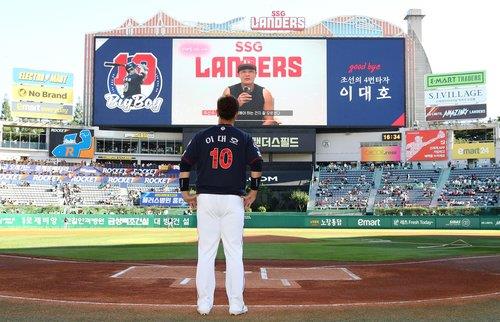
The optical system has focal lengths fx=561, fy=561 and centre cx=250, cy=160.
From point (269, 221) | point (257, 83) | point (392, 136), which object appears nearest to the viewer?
point (269, 221)

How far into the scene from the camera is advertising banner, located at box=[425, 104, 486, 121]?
192ft

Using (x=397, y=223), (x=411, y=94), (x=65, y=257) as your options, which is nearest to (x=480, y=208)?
(x=397, y=223)

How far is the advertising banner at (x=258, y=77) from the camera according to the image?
198 feet

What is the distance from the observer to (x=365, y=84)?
197 ft

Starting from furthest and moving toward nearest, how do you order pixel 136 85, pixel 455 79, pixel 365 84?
pixel 136 85
pixel 365 84
pixel 455 79

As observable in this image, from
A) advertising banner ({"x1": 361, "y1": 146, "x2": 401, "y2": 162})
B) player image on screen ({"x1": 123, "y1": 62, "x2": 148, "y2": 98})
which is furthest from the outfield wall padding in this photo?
player image on screen ({"x1": 123, "y1": 62, "x2": 148, "y2": 98})

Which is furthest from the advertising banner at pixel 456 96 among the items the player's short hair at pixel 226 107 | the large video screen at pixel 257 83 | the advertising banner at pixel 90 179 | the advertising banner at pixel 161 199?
the player's short hair at pixel 226 107

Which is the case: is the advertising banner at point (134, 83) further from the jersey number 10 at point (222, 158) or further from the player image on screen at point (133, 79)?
the jersey number 10 at point (222, 158)

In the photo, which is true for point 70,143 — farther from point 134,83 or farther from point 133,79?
point 133,79

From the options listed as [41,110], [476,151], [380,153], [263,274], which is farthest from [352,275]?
[41,110]

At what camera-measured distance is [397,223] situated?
43.2 metres

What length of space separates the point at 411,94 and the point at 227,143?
218 ft

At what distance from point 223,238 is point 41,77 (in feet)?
209

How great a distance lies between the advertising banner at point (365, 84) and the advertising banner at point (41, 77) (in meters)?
30.4
